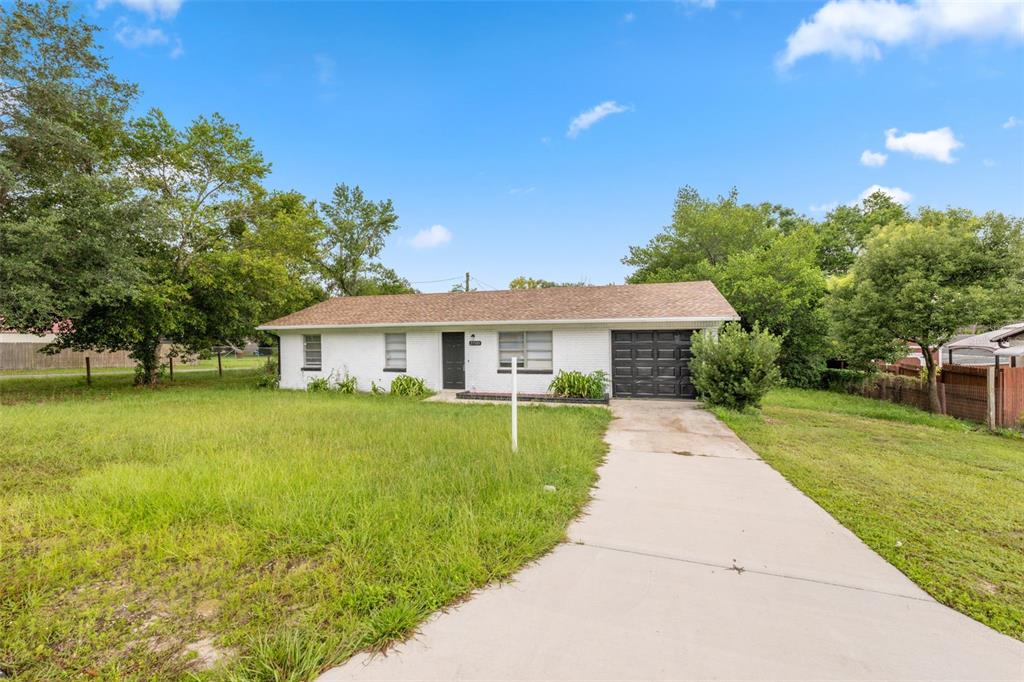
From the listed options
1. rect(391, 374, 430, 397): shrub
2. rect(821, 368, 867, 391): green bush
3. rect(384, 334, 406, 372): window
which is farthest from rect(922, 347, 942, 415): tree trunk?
rect(384, 334, 406, 372): window

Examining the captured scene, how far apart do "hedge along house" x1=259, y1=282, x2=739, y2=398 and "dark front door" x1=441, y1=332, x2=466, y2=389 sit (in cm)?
3

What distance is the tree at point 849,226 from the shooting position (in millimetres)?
25066

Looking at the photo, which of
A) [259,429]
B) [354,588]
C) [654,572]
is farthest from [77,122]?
[654,572]

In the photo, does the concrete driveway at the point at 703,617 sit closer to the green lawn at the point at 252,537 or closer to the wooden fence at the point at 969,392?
the green lawn at the point at 252,537

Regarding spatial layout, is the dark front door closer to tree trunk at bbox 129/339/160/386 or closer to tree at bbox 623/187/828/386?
tree trunk at bbox 129/339/160/386

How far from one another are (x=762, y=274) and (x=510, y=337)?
432 inches

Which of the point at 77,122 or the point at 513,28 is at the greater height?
the point at 513,28

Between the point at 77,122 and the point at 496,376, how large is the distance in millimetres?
13543

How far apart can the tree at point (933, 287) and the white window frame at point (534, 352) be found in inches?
342

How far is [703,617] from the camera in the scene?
2.24 metres

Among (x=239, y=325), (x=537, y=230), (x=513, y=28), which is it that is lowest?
(x=239, y=325)

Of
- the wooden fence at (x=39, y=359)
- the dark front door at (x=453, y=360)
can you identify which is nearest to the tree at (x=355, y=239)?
the wooden fence at (x=39, y=359)

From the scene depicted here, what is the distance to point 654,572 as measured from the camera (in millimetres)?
2709

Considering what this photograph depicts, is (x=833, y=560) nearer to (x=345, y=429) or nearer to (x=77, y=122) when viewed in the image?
(x=345, y=429)
